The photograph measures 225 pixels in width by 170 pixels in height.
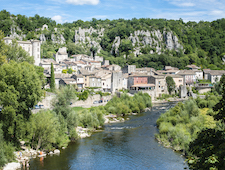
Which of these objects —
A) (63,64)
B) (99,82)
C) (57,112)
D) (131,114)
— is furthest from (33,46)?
(57,112)

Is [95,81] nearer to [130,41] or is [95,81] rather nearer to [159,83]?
[159,83]

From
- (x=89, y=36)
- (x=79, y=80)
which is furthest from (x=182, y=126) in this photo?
(x=89, y=36)

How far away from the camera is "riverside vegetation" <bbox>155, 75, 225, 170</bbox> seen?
803 centimetres

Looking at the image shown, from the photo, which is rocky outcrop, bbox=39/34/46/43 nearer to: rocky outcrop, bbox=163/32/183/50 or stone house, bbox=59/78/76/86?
stone house, bbox=59/78/76/86

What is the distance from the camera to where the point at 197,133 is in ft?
32.1

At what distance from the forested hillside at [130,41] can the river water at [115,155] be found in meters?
48.3

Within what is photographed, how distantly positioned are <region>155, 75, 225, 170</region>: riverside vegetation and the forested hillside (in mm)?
48045

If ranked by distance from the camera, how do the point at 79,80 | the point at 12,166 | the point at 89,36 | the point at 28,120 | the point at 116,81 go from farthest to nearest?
the point at 89,36 → the point at 116,81 → the point at 79,80 → the point at 28,120 → the point at 12,166

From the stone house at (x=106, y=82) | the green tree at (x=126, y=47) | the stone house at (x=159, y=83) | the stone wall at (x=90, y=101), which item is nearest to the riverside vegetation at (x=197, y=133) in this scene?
the stone wall at (x=90, y=101)

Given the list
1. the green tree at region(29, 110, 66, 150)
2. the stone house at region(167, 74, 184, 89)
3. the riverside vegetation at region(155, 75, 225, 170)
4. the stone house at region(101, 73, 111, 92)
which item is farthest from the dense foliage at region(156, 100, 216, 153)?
the stone house at region(167, 74, 184, 89)

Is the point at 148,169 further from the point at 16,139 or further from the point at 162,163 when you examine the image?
the point at 16,139

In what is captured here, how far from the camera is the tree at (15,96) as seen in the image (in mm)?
17672

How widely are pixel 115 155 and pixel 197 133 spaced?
11.2m

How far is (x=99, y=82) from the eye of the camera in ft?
168
